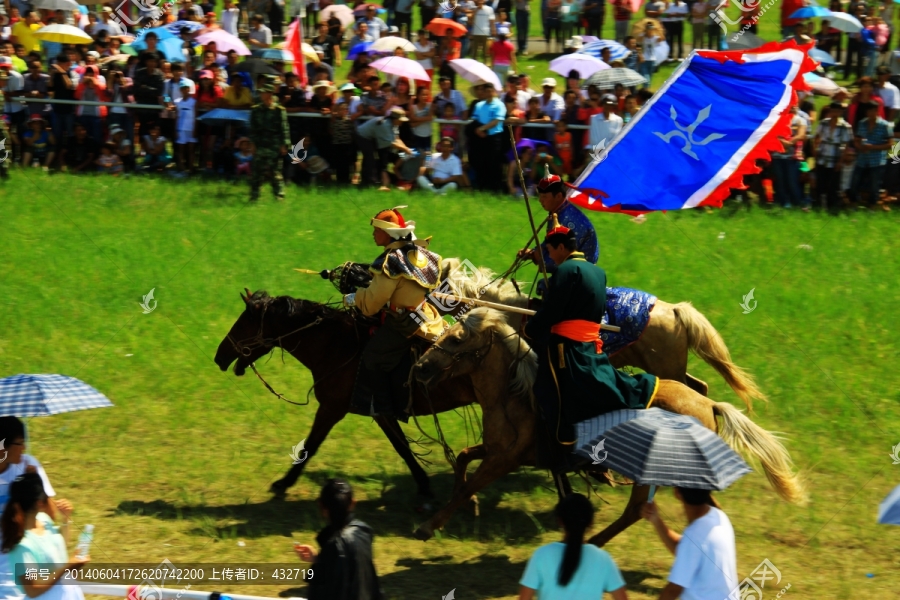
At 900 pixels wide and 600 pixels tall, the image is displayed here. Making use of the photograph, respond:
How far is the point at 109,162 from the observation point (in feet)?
57.4

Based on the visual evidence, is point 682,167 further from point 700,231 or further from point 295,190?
point 295,190

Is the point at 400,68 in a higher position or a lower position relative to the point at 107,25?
lower

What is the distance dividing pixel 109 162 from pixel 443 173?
206 inches

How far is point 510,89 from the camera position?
55.7 ft

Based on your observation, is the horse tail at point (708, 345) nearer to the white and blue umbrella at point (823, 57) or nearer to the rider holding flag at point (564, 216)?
the rider holding flag at point (564, 216)

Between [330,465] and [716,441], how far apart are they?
15.8ft

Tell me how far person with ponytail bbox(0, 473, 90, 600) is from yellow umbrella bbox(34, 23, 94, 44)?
634 inches

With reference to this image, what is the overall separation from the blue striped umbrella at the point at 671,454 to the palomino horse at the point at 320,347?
10.7ft

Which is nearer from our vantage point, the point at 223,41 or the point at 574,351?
the point at 574,351

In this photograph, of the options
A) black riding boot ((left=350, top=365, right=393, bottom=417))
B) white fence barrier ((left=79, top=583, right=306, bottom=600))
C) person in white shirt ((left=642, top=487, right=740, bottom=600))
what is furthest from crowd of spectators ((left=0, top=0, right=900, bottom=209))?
person in white shirt ((left=642, top=487, right=740, bottom=600))

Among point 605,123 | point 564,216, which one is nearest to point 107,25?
point 605,123

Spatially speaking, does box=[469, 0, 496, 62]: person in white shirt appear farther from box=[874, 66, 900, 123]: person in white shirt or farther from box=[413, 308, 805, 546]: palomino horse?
box=[413, 308, 805, 546]: palomino horse

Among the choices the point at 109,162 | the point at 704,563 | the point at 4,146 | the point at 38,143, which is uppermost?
the point at 704,563

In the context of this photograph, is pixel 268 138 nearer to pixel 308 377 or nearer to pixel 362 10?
pixel 308 377
